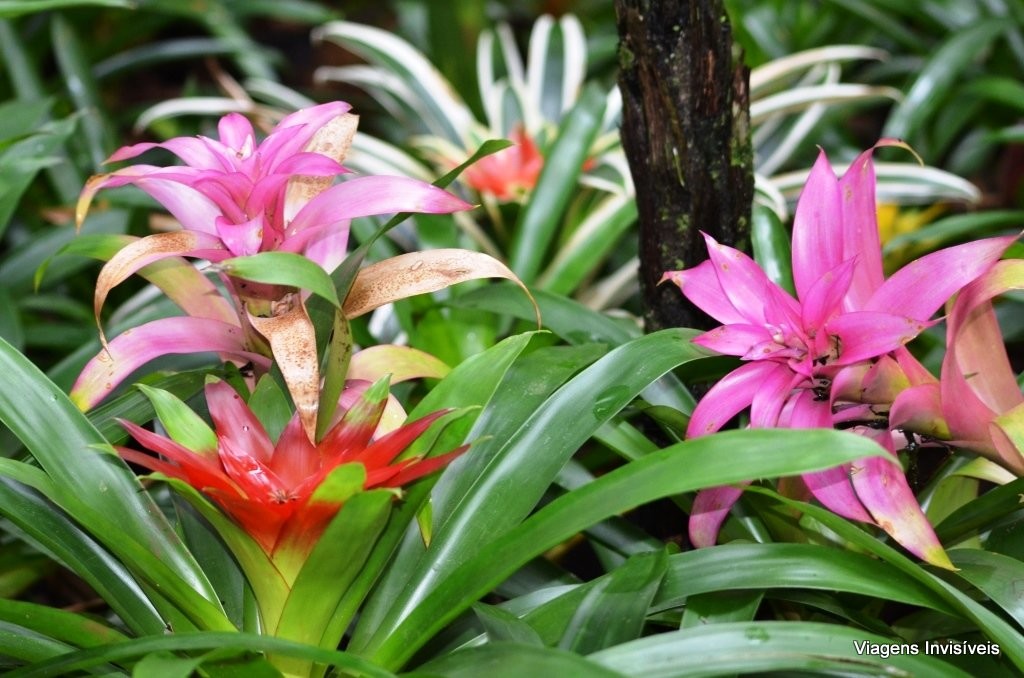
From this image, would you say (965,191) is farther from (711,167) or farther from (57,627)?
(57,627)

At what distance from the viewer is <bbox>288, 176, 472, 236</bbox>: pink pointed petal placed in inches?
35.1

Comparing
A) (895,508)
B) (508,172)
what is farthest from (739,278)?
(508,172)

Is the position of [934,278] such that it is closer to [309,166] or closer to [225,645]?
[309,166]

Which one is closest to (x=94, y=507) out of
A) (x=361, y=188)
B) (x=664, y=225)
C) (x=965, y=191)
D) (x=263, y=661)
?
(x=263, y=661)

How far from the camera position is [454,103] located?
2094 millimetres

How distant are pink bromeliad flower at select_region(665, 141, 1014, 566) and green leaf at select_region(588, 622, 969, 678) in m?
0.13

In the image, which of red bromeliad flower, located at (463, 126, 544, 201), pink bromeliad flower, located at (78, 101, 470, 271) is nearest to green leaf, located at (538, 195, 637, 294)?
red bromeliad flower, located at (463, 126, 544, 201)

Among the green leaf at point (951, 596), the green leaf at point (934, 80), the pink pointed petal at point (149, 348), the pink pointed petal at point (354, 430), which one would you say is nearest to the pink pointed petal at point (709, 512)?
the green leaf at point (951, 596)

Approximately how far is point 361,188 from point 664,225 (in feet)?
1.27

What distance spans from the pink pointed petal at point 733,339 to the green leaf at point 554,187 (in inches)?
24.9

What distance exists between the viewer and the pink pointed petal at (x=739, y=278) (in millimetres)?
959

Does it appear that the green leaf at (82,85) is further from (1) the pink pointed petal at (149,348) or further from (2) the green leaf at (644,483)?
(2) the green leaf at (644,483)

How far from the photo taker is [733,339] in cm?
93

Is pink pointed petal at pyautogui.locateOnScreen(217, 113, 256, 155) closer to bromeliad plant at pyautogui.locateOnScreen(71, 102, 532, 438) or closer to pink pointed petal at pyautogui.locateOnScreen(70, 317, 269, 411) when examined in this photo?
bromeliad plant at pyautogui.locateOnScreen(71, 102, 532, 438)
